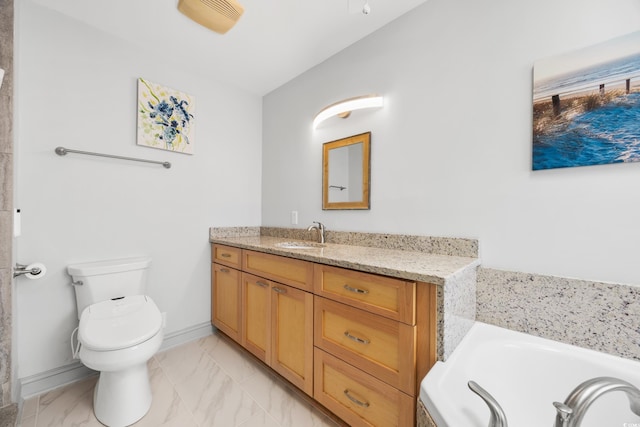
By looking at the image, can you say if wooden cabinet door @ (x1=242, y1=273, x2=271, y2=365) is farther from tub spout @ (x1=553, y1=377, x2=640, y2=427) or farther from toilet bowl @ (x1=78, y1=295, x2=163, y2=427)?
tub spout @ (x1=553, y1=377, x2=640, y2=427)

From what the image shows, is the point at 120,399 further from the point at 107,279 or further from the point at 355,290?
the point at 355,290

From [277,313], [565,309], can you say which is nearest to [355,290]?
[277,313]

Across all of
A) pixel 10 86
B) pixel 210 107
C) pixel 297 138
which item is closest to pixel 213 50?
pixel 210 107

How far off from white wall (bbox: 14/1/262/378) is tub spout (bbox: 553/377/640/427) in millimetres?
2254

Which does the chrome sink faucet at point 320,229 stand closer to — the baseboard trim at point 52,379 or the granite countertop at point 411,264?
the granite countertop at point 411,264

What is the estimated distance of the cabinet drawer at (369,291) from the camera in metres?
1.00

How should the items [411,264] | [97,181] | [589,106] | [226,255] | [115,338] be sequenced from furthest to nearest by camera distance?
1. [226,255]
2. [97,181]
3. [115,338]
4. [411,264]
5. [589,106]

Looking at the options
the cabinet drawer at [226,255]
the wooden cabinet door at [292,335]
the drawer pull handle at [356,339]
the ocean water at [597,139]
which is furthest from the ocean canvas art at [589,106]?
the cabinet drawer at [226,255]

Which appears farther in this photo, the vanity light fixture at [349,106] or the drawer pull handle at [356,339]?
the vanity light fixture at [349,106]

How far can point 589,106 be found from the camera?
103cm

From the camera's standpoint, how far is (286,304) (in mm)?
1529

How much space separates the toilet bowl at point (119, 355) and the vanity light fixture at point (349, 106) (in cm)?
169

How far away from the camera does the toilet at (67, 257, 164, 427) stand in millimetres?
1231

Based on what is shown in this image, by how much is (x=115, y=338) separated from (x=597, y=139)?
2280 millimetres
